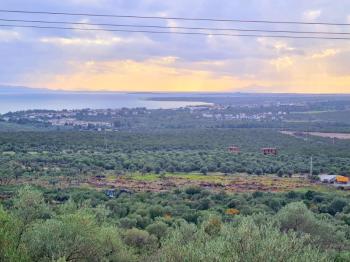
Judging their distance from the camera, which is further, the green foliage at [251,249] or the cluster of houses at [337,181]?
the cluster of houses at [337,181]

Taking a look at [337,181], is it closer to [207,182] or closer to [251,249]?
[207,182]

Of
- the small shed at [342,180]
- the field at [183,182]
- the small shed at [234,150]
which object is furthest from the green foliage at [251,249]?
the small shed at [234,150]

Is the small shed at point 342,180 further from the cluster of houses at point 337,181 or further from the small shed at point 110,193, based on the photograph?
the small shed at point 110,193

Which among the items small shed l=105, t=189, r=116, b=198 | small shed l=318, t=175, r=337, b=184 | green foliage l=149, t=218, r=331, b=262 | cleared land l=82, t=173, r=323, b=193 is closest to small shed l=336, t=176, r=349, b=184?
small shed l=318, t=175, r=337, b=184

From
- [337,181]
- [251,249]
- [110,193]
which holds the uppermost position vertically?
[251,249]

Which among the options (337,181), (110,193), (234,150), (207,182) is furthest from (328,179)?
(234,150)

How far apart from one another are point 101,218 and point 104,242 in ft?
16.1

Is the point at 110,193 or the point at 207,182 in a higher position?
the point at 110,193

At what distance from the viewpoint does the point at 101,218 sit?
976 inches

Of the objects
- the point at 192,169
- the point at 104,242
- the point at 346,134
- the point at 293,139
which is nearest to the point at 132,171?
the point at 192,169

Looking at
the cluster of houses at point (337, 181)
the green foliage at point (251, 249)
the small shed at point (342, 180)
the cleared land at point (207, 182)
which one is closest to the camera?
the green foliage at point (251, 249)

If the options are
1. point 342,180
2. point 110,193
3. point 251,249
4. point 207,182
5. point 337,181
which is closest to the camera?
point 251,249

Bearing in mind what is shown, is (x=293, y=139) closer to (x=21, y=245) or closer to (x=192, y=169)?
(x=192, y=169)

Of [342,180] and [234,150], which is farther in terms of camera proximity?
[234,150]
